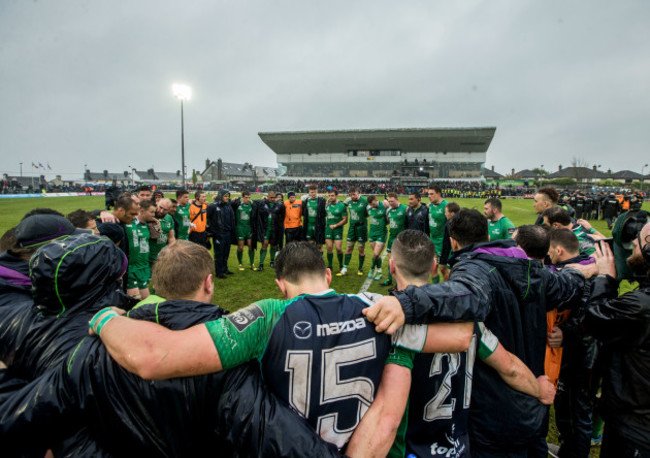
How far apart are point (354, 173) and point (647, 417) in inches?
2583

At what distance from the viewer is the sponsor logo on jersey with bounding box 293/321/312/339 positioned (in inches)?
47.9

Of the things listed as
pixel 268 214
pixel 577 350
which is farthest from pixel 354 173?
pixel 577 350

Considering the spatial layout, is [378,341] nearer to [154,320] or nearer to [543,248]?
[154,320]

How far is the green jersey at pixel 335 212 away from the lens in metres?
8.70

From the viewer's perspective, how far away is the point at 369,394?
130cm

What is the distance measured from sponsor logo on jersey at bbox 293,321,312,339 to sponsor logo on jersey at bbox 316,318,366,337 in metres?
0.04

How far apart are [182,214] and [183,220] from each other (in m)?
→ 0.15

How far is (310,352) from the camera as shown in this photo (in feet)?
3.99

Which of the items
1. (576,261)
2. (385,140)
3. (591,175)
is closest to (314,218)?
(576,261)

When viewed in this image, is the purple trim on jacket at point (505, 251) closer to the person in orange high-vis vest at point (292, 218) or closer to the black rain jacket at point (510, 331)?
the black rain jacket at point (510, 331)

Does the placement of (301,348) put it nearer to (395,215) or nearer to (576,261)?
(576,261)

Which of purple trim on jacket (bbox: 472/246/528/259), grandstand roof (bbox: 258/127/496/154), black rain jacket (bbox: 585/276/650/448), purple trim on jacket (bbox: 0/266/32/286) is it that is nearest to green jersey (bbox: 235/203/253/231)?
purple trim on jacket (bbox: 0/266/32/286)

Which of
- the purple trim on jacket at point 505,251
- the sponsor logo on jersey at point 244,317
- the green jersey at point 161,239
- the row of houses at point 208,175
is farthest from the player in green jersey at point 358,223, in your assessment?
the row of houses at point 208,175

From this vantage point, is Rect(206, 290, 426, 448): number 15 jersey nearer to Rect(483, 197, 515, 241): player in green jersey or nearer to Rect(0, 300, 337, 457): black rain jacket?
Rect(0, 300, 337, 457): black rain jacket
